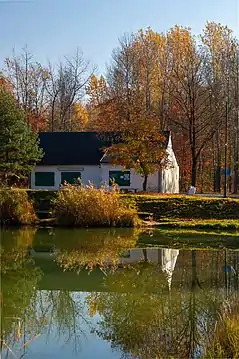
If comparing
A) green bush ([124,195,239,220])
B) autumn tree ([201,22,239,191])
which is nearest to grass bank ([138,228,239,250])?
green bush ([124,195,239,220])

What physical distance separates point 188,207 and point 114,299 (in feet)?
42.7

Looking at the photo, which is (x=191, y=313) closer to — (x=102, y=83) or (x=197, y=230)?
(x=197, y=230)

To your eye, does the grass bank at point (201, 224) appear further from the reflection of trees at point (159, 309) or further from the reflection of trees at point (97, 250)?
the reflection of trees at point (159, 309)

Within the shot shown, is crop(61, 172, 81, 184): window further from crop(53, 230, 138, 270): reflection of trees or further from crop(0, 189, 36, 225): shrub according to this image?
crop(53, 230, 138, 270): reflection of trees

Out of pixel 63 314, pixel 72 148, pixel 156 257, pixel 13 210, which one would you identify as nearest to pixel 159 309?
pixel 63 314

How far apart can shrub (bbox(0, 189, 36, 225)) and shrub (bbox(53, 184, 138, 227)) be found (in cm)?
104

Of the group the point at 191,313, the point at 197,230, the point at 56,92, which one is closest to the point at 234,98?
the point at 56,92

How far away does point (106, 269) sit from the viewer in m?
10.7

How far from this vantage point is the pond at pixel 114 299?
613 cm

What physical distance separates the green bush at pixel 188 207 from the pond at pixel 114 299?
264 inches

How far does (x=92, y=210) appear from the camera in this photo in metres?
18.0

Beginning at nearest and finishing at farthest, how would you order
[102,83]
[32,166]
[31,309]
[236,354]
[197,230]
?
[236,354], [31,309], [197,230], [32,166], [102,83]

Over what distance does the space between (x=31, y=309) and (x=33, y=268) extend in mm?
3131

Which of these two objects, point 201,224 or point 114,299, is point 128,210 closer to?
point 201,224
